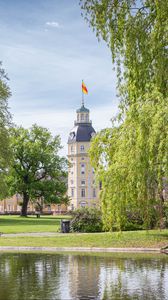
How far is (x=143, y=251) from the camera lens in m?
27.9

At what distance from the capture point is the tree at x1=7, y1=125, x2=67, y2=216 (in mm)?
86188

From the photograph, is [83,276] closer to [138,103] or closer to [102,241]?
[138,103]

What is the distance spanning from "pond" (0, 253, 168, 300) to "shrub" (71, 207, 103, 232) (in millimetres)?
13092

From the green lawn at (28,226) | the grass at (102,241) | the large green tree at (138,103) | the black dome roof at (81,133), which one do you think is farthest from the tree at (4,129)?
the black dome roof at (81,133)

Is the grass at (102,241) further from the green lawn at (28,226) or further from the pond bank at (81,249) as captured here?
the green lawn at (28,226)

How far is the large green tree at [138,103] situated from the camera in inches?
736

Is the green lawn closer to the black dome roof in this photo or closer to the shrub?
the shrub

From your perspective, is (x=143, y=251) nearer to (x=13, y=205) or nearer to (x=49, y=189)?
(x=49, y=189)

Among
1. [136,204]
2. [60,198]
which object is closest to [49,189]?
[60,198]

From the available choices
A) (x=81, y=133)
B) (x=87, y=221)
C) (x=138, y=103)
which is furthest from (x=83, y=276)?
(x=81, y=133)

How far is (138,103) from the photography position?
19.8 m

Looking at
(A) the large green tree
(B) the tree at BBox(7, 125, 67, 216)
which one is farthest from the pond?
(B) the tree at BBox(7, 125, 67, 216)

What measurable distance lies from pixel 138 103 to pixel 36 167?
69.6m

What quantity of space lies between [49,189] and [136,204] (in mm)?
65862
